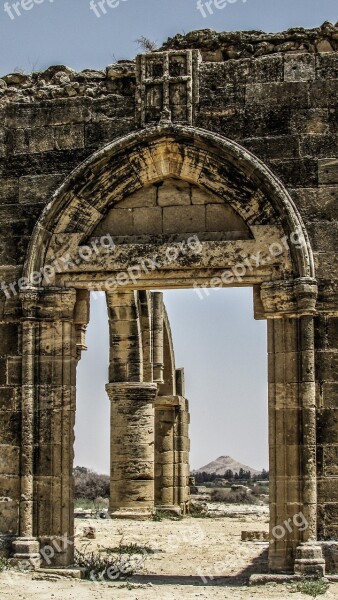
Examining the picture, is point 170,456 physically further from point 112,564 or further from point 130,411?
point 112,564

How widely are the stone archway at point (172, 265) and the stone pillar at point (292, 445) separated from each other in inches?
0.5

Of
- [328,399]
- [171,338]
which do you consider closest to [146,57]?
[328,399]

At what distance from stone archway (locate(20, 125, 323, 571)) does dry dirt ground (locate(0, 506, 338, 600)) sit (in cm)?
64

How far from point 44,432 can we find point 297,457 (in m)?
2.63

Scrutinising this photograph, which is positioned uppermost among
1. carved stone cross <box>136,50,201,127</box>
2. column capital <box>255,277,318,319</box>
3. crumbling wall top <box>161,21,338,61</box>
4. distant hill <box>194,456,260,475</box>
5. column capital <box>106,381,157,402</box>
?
crumbling wall top <box>161,21,338,61</box>

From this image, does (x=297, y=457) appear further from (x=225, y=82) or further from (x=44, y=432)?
(x=225, y=82)

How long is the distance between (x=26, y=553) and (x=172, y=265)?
3302 millimetres

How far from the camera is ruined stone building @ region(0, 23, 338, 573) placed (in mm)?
10195

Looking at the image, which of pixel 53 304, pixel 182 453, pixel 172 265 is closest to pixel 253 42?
pixel 172 265

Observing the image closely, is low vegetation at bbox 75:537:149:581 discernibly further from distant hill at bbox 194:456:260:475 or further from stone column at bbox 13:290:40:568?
distant hill at bbox 194:456:260:475

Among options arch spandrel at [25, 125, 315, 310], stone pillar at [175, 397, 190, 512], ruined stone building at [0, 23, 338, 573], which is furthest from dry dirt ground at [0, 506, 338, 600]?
arch spandrel at [25, 125, 315, 310]

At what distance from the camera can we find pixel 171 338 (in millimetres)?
21203

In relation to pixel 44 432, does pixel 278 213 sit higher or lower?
higher

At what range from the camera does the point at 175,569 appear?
12000mm
